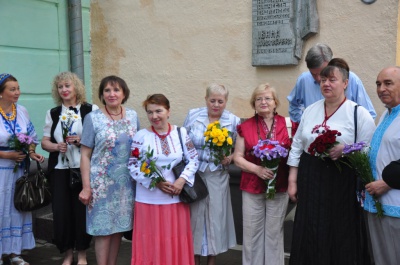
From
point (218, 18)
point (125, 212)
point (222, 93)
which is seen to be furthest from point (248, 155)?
point (218, 18)

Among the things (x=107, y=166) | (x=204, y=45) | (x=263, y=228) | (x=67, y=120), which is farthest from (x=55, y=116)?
(x=204, y=45)

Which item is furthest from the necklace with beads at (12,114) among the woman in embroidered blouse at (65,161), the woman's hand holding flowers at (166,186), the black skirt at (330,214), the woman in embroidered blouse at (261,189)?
the black skirt at (330,214)

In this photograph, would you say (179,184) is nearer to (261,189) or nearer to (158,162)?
(158,162)

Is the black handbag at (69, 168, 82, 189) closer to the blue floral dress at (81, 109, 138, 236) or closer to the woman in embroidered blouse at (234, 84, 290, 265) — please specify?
the blue floral dress at (81, 109, 138, 236)

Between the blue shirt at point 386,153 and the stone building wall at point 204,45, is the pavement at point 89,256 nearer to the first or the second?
the stone building wall at point 204,45

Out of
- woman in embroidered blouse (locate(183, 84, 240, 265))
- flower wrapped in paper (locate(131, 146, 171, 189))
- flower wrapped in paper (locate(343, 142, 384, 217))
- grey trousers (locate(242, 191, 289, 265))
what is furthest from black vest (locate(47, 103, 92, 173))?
flower wrapped in paper (locate(343, 142, 384, 217))

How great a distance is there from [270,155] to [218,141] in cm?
43

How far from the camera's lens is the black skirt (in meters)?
3.46

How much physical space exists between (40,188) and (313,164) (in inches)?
98.0

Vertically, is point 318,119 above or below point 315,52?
below

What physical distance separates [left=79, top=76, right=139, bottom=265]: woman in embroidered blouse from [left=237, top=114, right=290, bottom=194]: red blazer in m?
0.94

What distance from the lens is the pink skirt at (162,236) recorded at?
3.87m

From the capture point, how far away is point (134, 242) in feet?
13.0

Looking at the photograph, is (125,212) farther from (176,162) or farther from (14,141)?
(14,141)
